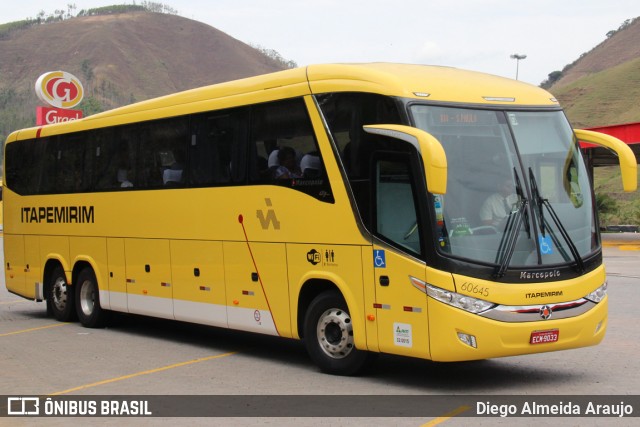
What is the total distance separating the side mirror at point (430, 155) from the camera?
8.78 meters

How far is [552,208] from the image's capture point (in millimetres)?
9922

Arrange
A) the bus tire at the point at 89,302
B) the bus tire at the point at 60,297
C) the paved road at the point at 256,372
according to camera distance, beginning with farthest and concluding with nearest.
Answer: the bus tire at the point at 60,297
the bus tire at the point at 89,302
the paved road at the point at 256,372

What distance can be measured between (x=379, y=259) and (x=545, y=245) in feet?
5.49

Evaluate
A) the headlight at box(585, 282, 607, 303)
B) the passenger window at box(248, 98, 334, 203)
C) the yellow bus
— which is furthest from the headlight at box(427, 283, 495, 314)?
the passenger window at box(248, 98, 334, 203)

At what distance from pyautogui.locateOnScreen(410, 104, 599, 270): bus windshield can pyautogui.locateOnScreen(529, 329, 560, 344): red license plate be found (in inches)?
26.7

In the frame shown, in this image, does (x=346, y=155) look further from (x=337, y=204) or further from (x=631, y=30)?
(x=631, y=30)

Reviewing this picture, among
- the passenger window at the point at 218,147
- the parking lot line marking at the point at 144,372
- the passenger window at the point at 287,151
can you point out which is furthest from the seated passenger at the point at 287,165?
the parking lot line marking at the point at 144,372

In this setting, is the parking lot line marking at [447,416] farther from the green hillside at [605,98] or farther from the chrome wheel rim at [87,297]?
the green hillside at [605,98]

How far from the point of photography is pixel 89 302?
1614 cm

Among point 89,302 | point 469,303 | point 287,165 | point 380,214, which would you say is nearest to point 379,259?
point 380,214

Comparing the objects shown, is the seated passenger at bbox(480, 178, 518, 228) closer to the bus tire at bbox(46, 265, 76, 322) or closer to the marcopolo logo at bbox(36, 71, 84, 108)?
the bus tire at bbox(46, 265, 76, 322)

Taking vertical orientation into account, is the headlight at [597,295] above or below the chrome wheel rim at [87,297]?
above

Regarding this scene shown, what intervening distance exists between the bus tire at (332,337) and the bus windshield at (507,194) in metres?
1.72
